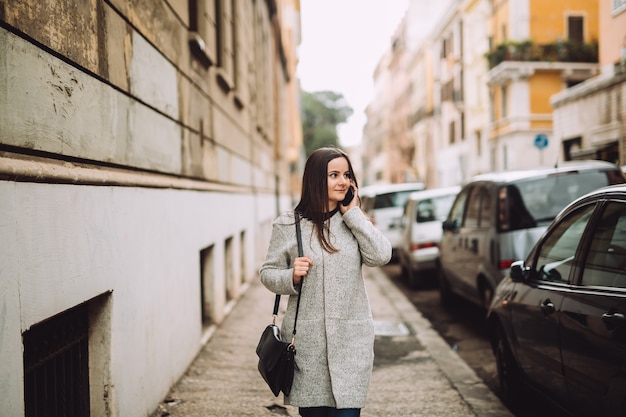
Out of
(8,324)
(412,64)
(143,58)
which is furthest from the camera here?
(412,64)

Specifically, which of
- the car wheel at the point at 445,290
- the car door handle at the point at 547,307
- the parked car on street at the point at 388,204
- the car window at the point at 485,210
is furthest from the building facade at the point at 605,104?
the car door handle at the point at 547,307

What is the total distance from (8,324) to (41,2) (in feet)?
4.72

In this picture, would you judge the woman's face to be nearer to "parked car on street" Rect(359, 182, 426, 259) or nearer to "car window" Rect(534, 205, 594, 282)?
"car window" Rect(534, 205, 594, 282)

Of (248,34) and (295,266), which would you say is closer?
(295,266)

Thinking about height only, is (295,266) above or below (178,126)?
below

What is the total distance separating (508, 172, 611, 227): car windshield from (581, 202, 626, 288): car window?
3233mm

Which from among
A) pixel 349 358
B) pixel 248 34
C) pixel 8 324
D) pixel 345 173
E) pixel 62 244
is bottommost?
pixel 349 358

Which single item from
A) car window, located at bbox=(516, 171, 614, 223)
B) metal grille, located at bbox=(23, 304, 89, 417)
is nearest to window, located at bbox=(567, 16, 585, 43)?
car window, located at bbox=(516, 171, 614, 223)

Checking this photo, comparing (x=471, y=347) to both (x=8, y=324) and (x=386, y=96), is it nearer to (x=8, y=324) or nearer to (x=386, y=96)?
(x=8, y=324)

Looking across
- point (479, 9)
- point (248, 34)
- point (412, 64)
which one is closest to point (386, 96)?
point (412, 64)

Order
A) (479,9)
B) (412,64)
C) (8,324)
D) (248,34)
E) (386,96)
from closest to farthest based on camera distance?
(8,324) < (248,34) < (479,9) < (412,64) < (386,96)

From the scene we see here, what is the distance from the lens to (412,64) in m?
62.4

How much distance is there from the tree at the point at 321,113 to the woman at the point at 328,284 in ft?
235

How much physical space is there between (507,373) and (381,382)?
115 centimetres
